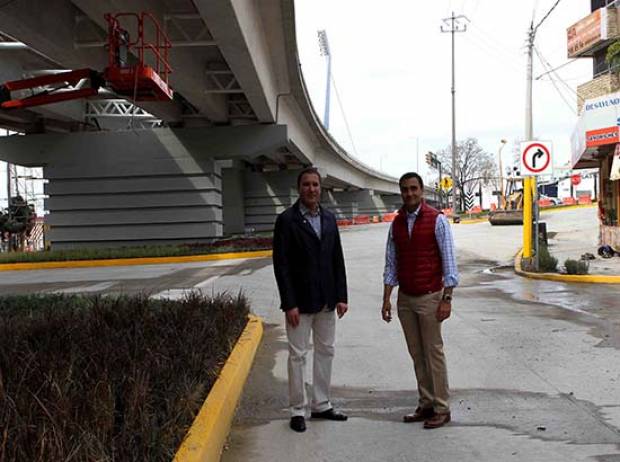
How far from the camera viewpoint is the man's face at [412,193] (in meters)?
5.19

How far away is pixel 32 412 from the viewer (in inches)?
148

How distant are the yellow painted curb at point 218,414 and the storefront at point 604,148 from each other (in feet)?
49.9

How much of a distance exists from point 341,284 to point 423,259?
0.69 meters

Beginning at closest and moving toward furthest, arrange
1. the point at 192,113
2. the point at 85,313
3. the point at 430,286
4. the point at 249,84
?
the point at 430,286, the point at 85,313, the point at 249,84, the point at 192,113

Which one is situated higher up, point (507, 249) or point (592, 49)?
point (592, 49)

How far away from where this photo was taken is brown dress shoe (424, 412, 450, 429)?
5.10 m

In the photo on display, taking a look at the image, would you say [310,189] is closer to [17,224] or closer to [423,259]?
[423,259]

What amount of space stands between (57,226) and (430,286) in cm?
2834

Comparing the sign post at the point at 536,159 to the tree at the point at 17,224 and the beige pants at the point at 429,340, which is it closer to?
the beige pants at the point at 429,340

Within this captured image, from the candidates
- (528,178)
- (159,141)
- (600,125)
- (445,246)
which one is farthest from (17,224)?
(445,246)

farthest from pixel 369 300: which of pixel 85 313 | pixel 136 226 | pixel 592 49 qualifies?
pixel 592 49

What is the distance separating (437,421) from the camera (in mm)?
5117

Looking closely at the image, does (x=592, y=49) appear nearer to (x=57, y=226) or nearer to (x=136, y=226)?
(x=136, y=226)

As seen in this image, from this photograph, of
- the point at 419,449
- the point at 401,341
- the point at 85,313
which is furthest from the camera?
the point at 401,341
